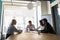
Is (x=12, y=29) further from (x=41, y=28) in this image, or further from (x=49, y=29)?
(x=49, y=29)

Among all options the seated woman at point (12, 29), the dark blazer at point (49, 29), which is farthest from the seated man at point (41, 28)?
the seated woman at point (12, 29)

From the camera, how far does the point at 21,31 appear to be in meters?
2.38

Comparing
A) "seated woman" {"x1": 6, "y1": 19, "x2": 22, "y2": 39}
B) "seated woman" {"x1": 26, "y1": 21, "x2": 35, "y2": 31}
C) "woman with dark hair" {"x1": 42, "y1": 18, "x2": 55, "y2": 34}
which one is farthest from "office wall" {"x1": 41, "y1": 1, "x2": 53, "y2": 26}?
"seated woman" {"x1": 6, "y1": 19, "x2": 22, "y2": 39}

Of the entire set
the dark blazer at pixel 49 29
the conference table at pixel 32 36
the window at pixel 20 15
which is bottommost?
the conference table at pixel 32 36

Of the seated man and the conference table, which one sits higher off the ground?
the seated man

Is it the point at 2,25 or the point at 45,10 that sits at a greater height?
the point at 45,10

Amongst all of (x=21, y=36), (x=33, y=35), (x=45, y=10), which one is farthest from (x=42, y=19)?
(x=21, y=36)

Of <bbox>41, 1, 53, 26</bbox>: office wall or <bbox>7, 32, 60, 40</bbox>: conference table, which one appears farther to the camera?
<bbox>41, 1, 53, 26</bbox>: office wall

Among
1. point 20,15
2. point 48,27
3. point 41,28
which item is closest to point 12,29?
Result: point 20,15

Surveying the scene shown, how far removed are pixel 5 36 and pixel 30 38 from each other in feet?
1.48

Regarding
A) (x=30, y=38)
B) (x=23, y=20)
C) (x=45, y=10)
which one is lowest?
(x=30, y=38)

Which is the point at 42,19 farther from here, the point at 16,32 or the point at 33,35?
the point at 16,32

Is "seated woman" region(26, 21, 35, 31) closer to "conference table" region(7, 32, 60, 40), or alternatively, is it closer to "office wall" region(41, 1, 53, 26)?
"conference table" region(7, 32, 60, 40)

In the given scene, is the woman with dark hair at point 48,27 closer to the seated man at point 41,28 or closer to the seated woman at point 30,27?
the seated man at point 41,28
